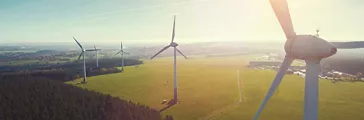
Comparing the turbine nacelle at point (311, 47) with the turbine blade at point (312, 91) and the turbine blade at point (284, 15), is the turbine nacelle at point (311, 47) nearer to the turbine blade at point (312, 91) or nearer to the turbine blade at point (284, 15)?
the turbine blade at point (312, 91)

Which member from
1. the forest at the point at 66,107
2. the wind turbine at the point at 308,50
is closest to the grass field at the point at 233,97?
the forest at the point at 66,107

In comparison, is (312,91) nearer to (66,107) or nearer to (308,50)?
(308,50)

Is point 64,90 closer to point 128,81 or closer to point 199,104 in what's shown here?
point 199,104

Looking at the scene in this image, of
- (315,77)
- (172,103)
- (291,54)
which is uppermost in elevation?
(291,54)

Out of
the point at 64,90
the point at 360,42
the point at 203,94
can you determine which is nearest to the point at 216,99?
the point at 203,94

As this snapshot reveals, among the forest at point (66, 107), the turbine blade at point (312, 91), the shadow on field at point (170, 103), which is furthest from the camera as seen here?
the shadow on field at point (170, 103)

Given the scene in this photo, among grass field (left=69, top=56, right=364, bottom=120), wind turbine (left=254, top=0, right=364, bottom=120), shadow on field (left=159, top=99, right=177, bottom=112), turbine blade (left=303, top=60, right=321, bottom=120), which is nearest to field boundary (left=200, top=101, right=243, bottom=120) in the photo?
grass field (left=69, top=56, right=364, bottom=120)

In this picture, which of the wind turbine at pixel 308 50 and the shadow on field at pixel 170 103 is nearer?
the wind turbine at pixel 308 50

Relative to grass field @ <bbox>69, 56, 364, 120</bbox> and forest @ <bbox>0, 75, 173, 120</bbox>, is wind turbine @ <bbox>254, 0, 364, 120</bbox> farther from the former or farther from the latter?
grass field @ <bbox>69, 56, 364, 120</bbox>

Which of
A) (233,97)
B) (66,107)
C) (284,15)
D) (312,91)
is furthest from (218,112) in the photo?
(312,91)
